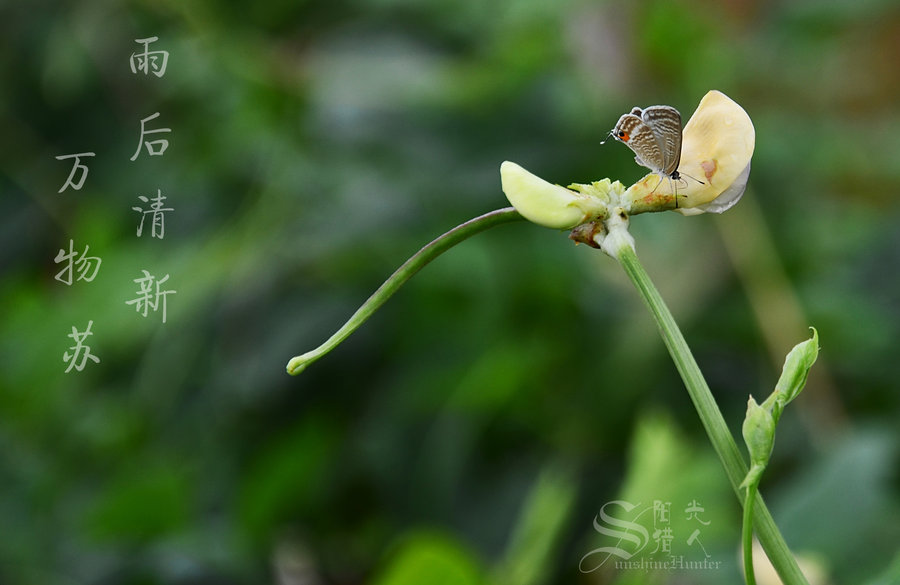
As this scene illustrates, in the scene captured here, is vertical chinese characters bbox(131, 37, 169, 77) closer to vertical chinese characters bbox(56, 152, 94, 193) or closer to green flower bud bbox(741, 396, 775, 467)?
vertical chinese characters bbox(56, 152, 94, 193)

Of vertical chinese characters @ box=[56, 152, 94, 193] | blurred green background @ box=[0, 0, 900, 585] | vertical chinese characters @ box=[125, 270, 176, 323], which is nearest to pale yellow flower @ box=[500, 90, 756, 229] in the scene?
blurred green background @ box=[0, 0, 900, 585]

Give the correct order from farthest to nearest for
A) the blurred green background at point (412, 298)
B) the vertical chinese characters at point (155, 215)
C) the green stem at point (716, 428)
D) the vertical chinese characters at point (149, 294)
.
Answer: the vertical chinese characters at point (155, 215)
the vertical chinese characters at point (149, 294)
the blurred green background at point (412, 298)
the green stem at point (716, 428)

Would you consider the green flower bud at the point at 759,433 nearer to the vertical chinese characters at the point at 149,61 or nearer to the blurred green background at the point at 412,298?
the blurred green background at the point at 412,298

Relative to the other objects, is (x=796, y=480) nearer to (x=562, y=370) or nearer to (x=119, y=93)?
(x=562, y=370)

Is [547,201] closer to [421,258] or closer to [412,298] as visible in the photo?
[421,258]

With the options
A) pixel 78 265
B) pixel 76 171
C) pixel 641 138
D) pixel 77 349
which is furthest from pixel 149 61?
pixel 641 138

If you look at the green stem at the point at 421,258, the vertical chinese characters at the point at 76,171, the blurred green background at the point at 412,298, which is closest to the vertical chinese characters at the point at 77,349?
the blurred green background at the point at 412,298
